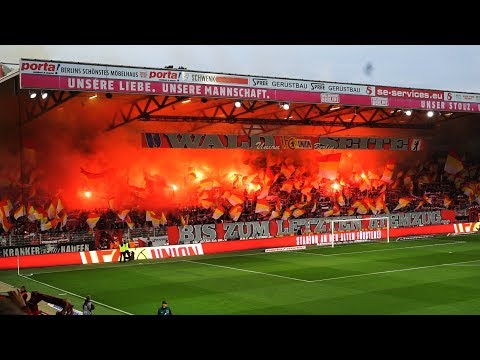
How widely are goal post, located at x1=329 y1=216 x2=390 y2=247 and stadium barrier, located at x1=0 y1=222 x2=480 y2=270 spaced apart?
0.65 meters

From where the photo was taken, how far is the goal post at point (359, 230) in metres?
35.5

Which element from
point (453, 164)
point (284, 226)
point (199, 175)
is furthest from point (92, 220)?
point (453, 164)

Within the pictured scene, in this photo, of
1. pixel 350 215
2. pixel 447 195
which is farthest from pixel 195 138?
pixel 447 195

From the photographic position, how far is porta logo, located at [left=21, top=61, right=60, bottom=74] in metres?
23.2

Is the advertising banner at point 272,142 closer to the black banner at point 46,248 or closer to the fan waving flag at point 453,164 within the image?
the fan waving flag at point 453,164

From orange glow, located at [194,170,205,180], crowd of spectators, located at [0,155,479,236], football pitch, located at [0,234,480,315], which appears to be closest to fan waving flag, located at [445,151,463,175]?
crowd of spectators, located at [0,155,479,236]

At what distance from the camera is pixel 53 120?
31156 millimetres

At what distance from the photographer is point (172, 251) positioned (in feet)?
97.6

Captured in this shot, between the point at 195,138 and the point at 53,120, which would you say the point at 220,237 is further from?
the point at 53,120

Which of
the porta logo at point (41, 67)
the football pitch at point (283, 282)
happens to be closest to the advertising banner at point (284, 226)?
the football pitch at point (283, 282)

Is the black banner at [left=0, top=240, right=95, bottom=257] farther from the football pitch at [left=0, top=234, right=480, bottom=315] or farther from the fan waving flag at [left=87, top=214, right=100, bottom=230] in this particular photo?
the fan waving flag at [left=87, top=214, right=100, bottom=230]

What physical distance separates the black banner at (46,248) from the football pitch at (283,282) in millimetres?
1305
